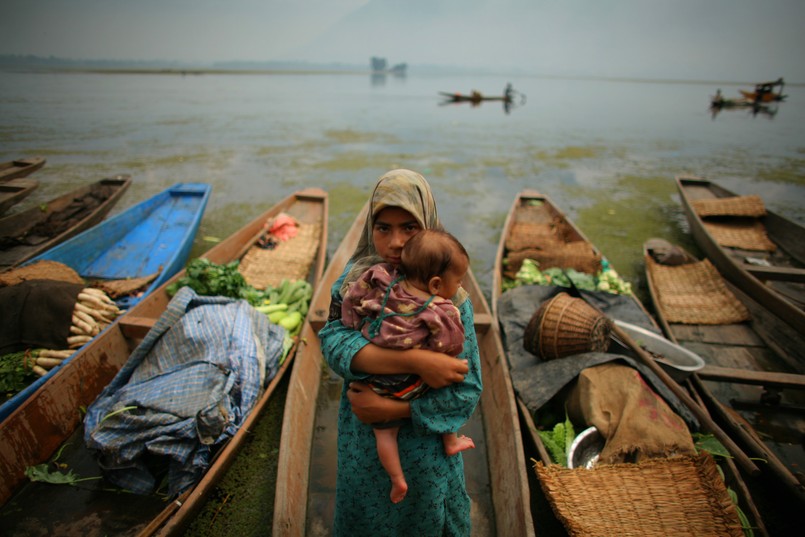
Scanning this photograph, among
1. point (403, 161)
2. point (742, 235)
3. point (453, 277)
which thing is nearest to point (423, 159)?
point (403, 161)

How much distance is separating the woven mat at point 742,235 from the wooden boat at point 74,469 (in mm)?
7536

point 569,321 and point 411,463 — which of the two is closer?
point 411,463

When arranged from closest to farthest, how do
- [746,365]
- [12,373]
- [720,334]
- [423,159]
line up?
[12,373] → [746,365] → [720,334] → [423,159]

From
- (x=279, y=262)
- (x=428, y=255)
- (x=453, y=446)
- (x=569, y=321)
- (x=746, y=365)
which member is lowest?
(x=746, y=365)

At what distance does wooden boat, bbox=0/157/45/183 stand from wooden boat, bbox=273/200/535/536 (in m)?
8.03

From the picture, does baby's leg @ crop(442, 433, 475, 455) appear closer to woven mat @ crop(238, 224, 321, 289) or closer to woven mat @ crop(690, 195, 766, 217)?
woven mat @ crop(238, 224, 321, 289)

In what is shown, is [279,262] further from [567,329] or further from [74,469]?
[567,329]

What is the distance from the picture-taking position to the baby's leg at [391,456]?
1.38 meters

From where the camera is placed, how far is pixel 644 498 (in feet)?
7.68

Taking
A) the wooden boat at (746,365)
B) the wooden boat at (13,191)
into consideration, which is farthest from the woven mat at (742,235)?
the wooden boat at (13,191)

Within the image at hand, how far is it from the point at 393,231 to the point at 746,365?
4660mm

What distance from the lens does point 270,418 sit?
355cm

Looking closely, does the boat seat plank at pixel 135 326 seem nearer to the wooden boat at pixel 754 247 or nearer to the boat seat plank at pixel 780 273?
the wooden boat at pixel 754 247

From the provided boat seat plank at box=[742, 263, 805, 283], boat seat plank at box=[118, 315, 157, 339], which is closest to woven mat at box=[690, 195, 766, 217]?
boat seat plank at box=[742, 263, 805, 283]
